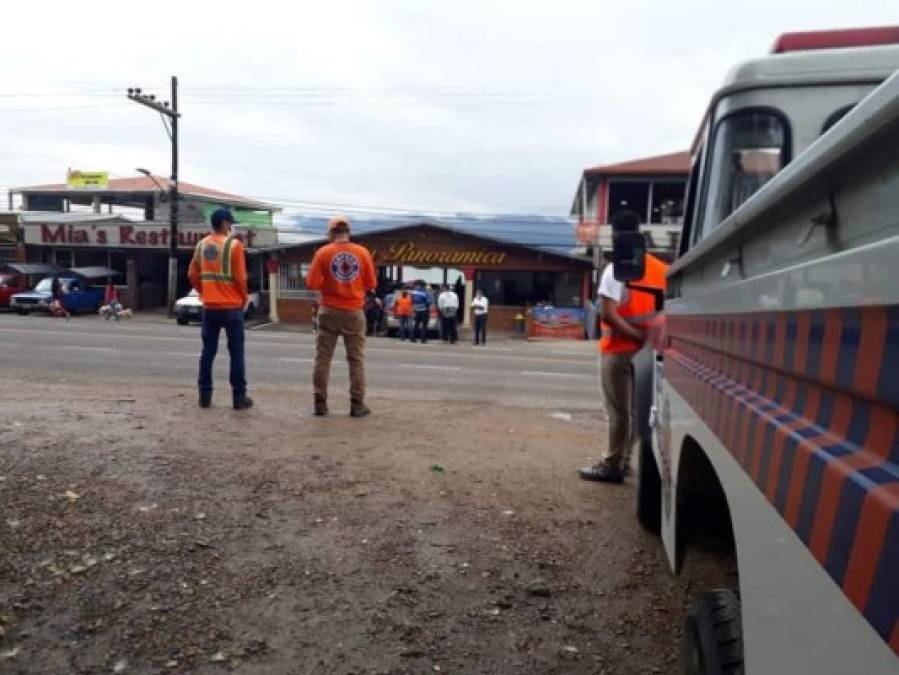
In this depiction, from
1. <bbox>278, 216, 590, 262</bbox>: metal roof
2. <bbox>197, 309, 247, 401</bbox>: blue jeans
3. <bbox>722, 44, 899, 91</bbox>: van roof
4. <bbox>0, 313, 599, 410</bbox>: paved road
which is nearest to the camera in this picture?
<bbox>722, 44, 899, 91</bbox>: van roof

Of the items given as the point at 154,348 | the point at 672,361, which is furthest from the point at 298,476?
the point at 154,348

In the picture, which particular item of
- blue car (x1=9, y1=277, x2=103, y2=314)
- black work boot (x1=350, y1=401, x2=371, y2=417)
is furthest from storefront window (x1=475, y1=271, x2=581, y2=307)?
black work boot (x1=350, y1=401, x2=371, y2=417)

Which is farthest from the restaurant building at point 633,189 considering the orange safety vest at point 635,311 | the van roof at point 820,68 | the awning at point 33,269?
the van roof at point 820,68

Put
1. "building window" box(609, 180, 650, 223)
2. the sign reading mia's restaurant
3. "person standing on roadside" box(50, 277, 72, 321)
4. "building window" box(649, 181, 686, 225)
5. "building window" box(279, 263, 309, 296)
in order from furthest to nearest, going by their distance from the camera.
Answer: the sign reading mia's restaurant < "building window" box(609, 180, 650, 223) < "building window" box(649, 181, 686, 225) < "building window" box(279, 263, 309, 296) < "person standing on roadside" box(50, 277, 72, 321)

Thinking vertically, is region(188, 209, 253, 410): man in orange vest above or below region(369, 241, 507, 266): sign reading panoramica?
below

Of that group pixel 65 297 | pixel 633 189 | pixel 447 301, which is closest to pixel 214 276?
pixel 447 301

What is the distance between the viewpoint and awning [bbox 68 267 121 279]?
114 ft

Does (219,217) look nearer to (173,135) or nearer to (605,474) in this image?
(605,474)

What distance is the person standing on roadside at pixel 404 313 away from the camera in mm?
23438

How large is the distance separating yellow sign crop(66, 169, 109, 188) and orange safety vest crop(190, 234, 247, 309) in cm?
5083

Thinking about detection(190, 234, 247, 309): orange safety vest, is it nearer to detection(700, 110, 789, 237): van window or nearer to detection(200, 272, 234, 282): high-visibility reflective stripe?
detection(200, 272, 234, 282): high-visibility reflective stripe

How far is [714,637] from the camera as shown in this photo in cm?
167

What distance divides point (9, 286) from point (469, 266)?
20383mm

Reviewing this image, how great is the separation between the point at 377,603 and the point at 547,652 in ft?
2.42
